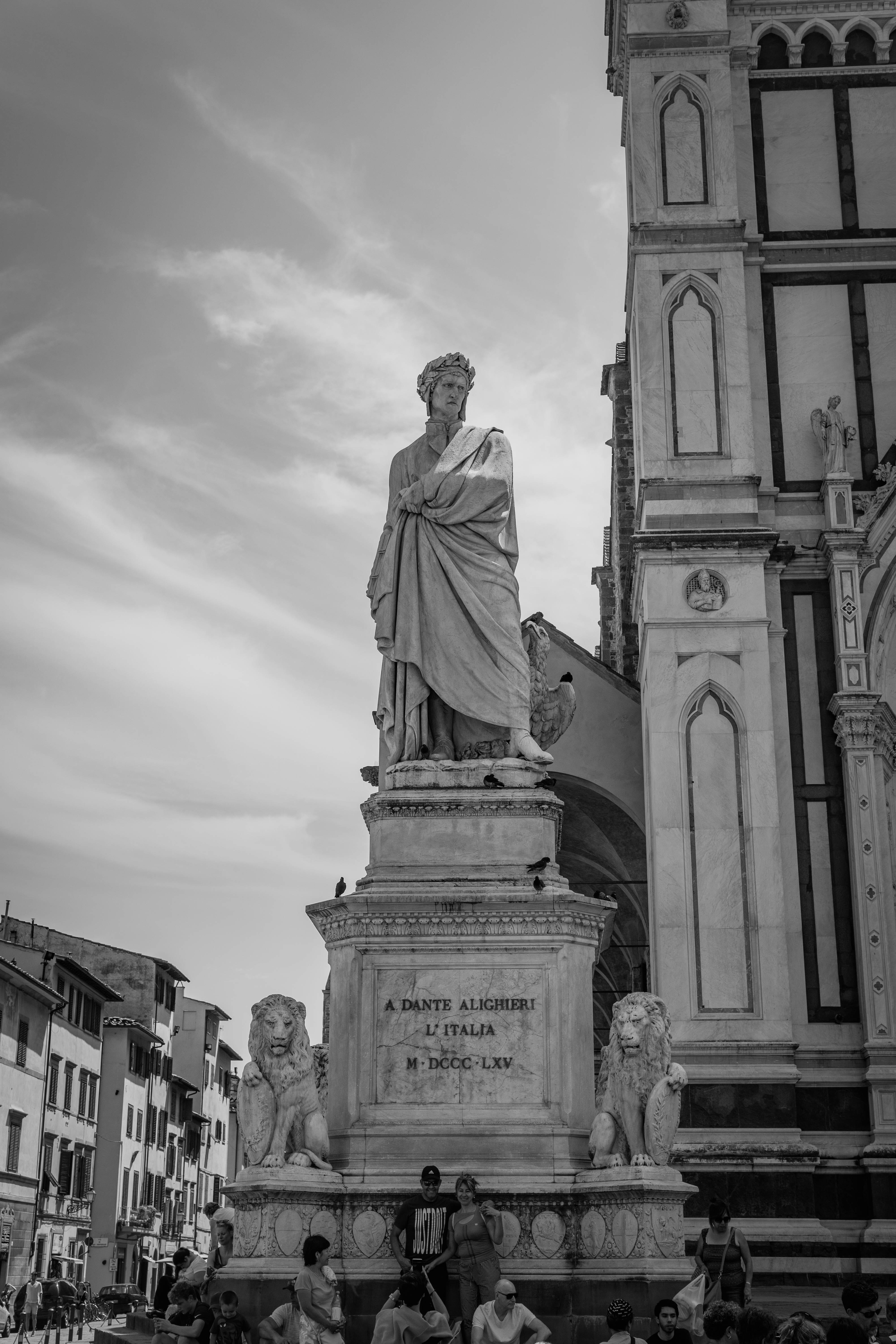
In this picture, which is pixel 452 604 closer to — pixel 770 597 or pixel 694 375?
pixel 770 597

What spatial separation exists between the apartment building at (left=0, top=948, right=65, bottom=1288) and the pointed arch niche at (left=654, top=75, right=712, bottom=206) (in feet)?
89.9

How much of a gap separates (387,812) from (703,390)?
10.8 meters

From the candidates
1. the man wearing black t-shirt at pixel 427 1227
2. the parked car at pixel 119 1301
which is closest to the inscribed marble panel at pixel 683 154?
the man wearing black t-shirt at pixel 427 1227

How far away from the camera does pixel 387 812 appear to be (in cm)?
1183

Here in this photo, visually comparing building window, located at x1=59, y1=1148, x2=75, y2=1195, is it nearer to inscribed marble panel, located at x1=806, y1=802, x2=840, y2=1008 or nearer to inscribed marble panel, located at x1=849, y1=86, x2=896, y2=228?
inscribed marble panel, located at x1=806, y1=802, x2=840, y2=1008

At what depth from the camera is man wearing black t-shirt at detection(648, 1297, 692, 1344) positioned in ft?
26.0

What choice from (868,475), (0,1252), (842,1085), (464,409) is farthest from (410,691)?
(0,1252)

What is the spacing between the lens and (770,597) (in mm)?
20328

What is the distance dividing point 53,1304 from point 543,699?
28.7 meters

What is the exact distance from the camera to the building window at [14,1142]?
142ft

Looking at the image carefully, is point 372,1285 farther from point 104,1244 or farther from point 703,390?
point 104,1244

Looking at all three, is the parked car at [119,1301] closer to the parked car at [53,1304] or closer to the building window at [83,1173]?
the parked car at [53,1304]

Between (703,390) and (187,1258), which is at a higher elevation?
(703,390)

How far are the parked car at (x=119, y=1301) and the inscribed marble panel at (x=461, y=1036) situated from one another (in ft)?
115
